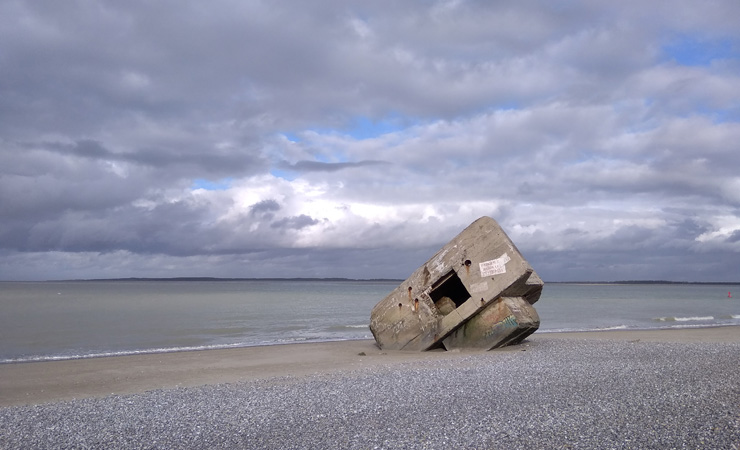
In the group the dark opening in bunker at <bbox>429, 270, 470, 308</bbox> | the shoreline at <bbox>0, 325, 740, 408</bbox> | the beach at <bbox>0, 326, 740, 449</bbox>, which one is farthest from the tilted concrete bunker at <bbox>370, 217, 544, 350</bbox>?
the beach at <bbox>0, 326, 740, 449</bbox>

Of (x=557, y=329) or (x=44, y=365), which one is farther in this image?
(x=557, y=329)

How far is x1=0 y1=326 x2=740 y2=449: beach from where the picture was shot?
18.2 feet

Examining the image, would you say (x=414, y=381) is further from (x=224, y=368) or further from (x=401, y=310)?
(x=224, y=368)

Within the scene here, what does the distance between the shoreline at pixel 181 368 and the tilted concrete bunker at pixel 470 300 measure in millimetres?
374

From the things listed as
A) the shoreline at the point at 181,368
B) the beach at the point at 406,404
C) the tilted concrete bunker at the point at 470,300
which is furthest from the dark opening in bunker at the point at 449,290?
the beach at the point at 406,404

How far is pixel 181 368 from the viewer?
12156 mm

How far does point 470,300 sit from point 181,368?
6.25m

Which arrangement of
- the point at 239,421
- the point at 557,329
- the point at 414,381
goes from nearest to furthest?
1. the point at 239,421
2. the point at 414,381
3. the point at 557,329

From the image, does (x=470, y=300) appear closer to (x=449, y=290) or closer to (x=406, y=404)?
(x=449, y=290)

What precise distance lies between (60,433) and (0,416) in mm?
1620

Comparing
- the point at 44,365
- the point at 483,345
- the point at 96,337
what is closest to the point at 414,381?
the point at 483,345

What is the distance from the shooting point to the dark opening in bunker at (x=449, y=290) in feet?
40.8

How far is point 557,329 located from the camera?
22156 mm

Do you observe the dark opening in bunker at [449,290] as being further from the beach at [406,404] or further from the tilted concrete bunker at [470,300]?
the beach at [406,404]
